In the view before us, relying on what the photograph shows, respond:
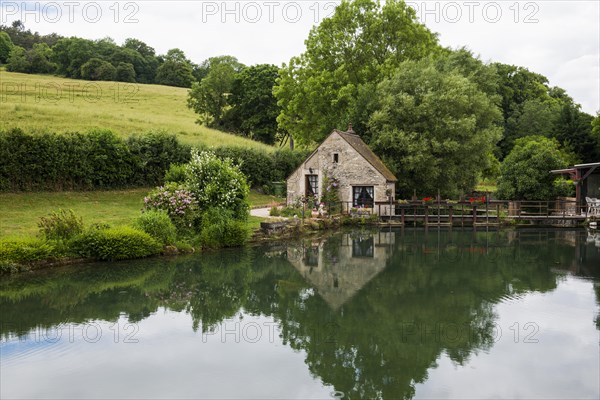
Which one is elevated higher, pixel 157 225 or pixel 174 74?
pixel 174 74

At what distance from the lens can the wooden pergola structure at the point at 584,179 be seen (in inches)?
1114

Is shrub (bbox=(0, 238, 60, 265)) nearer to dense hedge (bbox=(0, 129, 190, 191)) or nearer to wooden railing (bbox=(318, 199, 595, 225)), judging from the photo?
dense hedge (bbox=(0, 129, 190, 191))

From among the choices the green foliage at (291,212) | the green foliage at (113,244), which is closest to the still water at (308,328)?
the green foliage at (113,244)

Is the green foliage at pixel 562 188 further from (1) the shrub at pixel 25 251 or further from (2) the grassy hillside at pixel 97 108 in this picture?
(1) the shrub at pixel 25 251

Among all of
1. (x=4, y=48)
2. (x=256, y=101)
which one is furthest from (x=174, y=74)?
(x=256, y=101)

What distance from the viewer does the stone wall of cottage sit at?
1132 inches

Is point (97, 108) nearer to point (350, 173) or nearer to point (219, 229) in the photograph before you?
point (350, 173)

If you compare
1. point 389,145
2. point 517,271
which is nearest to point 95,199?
point 389,145

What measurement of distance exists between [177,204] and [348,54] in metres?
20.8

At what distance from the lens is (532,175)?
30250 mm

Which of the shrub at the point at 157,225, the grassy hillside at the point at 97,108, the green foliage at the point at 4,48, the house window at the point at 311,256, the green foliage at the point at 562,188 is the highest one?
the green foliage at the point at 4,48

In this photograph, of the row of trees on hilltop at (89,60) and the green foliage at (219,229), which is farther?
the row of trees on hilltop at (89,60)

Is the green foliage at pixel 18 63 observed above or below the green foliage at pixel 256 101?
above

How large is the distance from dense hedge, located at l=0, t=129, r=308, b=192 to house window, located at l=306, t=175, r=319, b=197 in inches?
216
